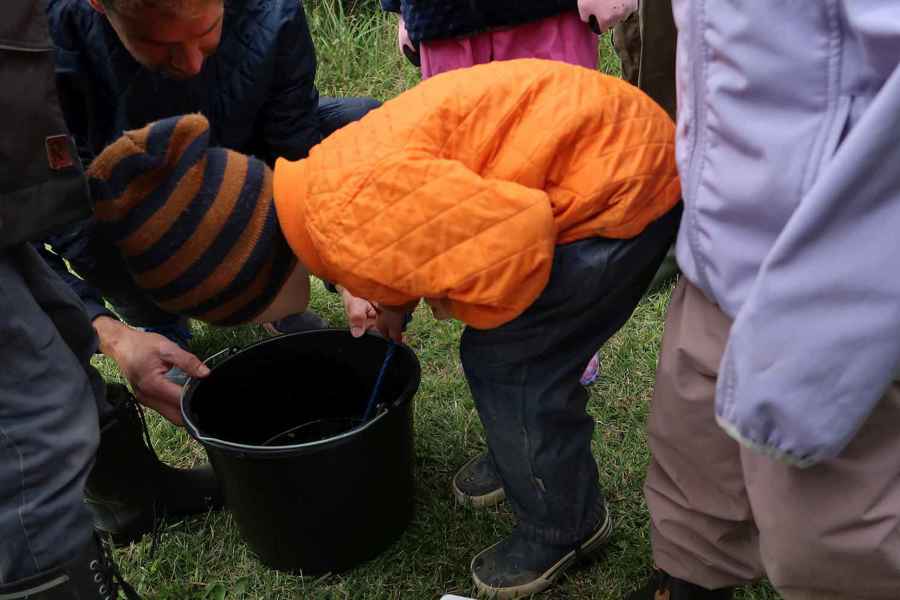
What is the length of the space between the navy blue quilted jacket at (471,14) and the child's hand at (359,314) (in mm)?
796

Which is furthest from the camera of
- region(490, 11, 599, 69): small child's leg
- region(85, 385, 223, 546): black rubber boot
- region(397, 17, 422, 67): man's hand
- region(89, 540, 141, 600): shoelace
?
region(397, 17, 422, 67): man's hand

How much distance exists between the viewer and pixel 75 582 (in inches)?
53.7

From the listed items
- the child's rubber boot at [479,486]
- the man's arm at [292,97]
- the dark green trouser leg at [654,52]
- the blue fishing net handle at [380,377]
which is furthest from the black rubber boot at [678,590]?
the man's arm at [292,97]

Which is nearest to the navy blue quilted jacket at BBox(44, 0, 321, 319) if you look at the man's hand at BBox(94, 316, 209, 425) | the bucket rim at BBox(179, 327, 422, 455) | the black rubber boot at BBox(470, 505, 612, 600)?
Result: the man's hand at BBox(94, 316, 209, 425)

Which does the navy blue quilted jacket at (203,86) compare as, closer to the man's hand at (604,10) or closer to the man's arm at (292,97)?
the man's arm at (292,97)

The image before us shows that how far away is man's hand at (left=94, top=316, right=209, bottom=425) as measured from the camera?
1755mm

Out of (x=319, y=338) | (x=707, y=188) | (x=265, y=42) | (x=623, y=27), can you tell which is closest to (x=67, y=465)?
(x=319, y=338)

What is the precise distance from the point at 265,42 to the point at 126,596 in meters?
1.30

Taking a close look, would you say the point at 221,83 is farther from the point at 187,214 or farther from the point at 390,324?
the point at 187,214

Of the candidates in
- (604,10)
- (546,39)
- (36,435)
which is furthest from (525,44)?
(36,435)

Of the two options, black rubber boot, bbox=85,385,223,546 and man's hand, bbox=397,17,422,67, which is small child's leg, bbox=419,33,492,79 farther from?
black rubber boot, bbox=85,385,223,546

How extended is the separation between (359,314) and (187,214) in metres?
0.55

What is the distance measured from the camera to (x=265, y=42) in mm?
2109

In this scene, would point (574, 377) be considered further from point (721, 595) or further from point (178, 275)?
point (178, 275)
